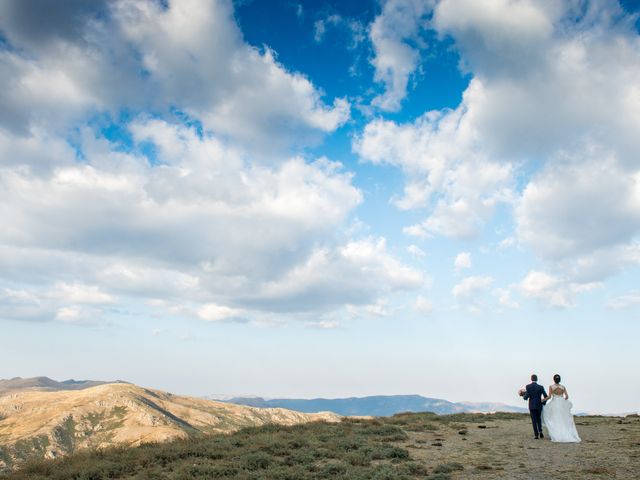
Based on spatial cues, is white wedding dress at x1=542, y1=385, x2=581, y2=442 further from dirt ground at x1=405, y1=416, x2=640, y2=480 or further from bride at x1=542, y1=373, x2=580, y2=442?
dirt ground at x1=405, y1=416, x2=640, y2=480

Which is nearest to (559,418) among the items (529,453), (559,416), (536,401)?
(559,416)

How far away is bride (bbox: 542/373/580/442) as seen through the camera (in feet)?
68.6

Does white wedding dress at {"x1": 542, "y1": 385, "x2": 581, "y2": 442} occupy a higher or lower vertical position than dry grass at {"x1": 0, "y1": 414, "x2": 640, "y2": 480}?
higher

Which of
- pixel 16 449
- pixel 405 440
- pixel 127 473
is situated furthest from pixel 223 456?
pixel 16 449

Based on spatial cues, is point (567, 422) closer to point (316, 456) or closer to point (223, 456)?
point (316, 456)

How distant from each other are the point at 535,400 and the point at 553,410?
1.06m

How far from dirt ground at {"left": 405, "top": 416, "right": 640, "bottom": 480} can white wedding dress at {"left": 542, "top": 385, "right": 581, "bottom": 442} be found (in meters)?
0.63

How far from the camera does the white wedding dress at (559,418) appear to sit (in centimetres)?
2091

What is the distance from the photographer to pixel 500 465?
52.9ft

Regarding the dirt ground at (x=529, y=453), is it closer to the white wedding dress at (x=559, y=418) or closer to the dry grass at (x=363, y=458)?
the dry grass at (x=363, y=458)

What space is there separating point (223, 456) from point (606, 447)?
55.6 feet

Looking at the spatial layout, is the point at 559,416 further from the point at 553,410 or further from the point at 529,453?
the point at 529,453

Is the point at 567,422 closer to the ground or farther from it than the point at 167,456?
farther from it

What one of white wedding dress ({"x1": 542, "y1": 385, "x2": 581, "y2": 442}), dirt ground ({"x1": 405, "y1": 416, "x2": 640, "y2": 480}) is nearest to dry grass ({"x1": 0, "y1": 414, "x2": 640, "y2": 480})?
dirt ground ({"x1": 405, "y1": 416, "x2": 640, "y2": 480})
